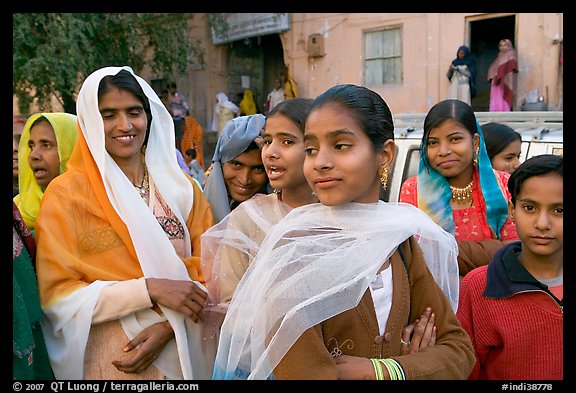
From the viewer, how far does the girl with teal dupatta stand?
2529 millimetres

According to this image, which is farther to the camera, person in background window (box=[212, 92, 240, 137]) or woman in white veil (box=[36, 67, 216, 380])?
person in background window (box=[212, 92, 240, 137])

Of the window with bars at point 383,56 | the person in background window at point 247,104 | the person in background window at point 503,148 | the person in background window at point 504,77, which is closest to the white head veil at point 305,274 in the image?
the person in background window at point 503,148

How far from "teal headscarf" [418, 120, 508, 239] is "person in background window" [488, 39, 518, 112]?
7.70 metres

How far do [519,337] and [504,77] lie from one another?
869 centimetres

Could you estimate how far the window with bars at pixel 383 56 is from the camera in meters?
11.0

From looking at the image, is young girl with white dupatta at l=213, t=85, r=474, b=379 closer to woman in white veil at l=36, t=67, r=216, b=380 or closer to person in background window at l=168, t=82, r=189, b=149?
woman in white veil at l=36, t=67, r=216, b=380

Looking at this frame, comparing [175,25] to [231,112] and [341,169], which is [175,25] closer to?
[231,112]

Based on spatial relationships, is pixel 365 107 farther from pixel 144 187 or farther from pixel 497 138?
pixel 497 138

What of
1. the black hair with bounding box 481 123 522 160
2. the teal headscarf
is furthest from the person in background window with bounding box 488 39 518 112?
the teal headscarf

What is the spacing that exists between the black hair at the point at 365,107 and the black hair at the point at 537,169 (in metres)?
0.71

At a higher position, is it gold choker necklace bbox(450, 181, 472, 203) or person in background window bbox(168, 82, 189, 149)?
person in background window bbox(168, 82, 189, 149)
